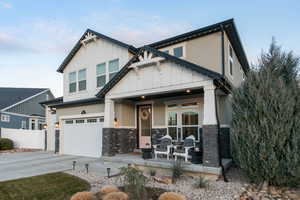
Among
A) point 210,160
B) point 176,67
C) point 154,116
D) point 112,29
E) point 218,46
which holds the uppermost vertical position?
point 112,29

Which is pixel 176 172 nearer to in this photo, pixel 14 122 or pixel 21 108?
pixel 14 122

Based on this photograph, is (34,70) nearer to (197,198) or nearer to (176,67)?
(176,67)

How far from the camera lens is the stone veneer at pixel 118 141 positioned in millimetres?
9758

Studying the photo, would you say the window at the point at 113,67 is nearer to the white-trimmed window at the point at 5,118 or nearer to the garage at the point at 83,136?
the garage at the point at 83,136

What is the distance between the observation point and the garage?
11562 mm

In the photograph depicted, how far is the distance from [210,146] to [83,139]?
26.8 feet

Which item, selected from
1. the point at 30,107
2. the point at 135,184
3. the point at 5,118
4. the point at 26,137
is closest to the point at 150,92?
the point at 135,184

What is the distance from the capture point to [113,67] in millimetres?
11844

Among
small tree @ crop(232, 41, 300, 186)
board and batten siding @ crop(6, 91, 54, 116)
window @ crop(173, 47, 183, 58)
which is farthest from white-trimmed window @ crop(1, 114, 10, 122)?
small tree @ crop(232, 41, 300, 186)

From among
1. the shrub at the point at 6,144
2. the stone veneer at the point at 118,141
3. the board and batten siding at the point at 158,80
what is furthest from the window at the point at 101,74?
the shrub at the point at 6,144

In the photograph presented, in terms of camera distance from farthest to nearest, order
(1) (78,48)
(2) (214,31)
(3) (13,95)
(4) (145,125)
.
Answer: (3) (13,95), (1) (78,48), (4) (145,125), (2) (214,31)

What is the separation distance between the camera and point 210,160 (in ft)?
22.1

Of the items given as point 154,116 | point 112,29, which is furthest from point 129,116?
point 112,29

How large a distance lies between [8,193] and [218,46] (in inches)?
362
